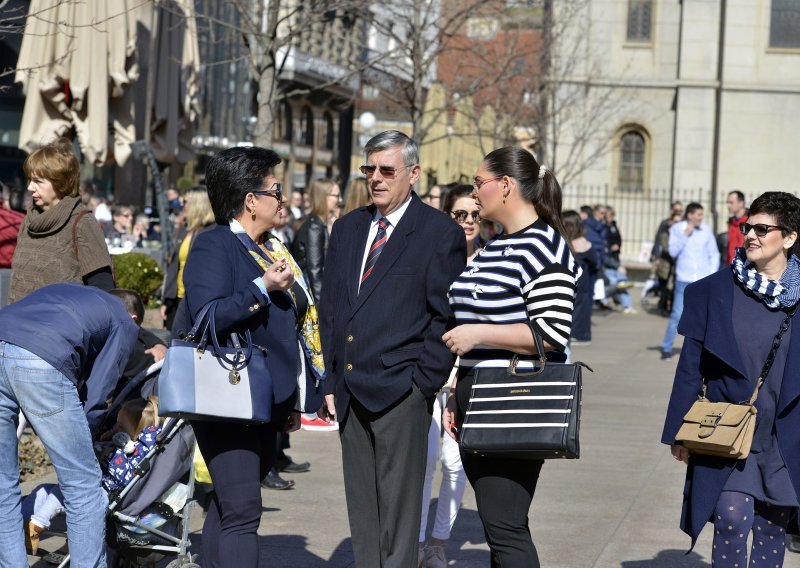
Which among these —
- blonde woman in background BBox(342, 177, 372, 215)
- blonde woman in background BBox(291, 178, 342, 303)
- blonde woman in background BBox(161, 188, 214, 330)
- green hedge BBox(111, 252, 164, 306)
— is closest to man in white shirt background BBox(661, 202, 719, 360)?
blonde woman in background BBox(291, 178, 342, 303)

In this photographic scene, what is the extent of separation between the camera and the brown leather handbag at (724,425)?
5.11m

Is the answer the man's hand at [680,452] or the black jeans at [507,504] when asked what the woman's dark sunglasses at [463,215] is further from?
the black jeans at [507,504]

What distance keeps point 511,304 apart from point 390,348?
548 mm

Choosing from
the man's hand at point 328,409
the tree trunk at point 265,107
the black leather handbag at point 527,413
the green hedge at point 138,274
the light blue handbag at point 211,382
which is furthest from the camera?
the tree trunk at point 265,107

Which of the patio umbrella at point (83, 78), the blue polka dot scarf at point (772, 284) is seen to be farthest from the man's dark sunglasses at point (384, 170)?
the patio umbrella at point (83, 78)

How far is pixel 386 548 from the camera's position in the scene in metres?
5.29

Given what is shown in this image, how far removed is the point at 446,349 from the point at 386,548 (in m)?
0.87

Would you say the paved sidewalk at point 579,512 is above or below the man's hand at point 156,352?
below

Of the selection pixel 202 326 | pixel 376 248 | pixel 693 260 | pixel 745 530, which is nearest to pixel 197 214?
pixel 376 248

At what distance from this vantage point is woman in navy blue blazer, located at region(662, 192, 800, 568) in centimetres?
527

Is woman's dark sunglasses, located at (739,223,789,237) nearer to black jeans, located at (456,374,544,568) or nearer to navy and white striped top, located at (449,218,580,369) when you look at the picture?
navy and white striped top, located at (449,218,580,369)

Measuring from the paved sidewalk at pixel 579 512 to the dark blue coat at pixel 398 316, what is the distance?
182cm

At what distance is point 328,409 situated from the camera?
18.0ft

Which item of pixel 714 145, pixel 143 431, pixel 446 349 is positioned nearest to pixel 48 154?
pixel 143 431
